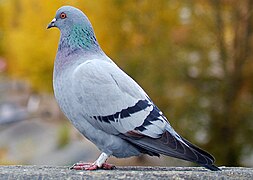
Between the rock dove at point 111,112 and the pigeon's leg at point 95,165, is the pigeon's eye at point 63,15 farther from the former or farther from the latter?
Answer: the pigeon's leg at point 95,165

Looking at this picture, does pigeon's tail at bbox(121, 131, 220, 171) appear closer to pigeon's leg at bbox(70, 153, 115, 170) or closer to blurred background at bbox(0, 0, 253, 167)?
pigeon's leg at bbox(70, 153, 115, 170)

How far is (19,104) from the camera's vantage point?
47406mm

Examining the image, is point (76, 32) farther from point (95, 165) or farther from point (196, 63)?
point (196, 63)

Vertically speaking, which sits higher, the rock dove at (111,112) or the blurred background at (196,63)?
the rock dove at (111,112)

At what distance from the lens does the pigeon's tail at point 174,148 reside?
4.13 metres

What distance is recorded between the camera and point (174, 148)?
4.21 meters

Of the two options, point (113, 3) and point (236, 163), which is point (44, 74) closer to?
point (113, 3)

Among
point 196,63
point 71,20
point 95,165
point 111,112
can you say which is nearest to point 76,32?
point 71,20

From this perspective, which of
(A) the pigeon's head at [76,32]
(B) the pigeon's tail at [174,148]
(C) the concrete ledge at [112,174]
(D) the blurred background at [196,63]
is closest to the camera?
(C) the concrete ledge at [112,174]

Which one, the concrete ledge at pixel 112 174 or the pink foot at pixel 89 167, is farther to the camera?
the pink foot at pixel 89 167

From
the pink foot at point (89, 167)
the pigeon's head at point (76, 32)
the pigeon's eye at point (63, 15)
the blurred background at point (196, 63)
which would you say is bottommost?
the blurred background at point (196, 63)

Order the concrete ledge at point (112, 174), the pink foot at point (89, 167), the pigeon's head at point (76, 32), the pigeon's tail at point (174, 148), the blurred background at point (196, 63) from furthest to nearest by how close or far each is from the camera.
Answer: the blurred background at point (196, 63) < the pigeon's head at point (76, 32) < the pink foot at point (89, 167) < the pigeon's tail at point (174, 148) < the concrete ledge at point (112, 174)

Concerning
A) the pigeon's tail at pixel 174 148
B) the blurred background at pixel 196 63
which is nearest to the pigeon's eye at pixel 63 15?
the pigeon's tail at pixel 174 148

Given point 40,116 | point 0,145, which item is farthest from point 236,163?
point 40,116
